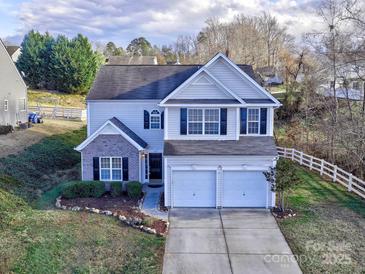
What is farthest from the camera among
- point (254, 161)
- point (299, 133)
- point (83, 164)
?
point (299, 133)

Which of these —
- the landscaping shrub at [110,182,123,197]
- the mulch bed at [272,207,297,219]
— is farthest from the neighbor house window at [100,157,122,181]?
the mulch bed at [272,207,297,219]

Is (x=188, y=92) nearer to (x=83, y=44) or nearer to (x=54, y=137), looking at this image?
(x=54, y=137)

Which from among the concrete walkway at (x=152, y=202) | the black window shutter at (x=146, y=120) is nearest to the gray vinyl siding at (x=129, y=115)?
the black window shutter at (x=146, y=120)

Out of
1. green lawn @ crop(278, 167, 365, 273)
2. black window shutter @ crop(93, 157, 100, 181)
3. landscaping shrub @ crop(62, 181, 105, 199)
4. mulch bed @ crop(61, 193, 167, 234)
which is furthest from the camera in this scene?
black window shutter @ crop(93, 157, 100, 181)

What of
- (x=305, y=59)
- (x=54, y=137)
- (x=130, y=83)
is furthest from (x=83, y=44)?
(x=130, y=83)

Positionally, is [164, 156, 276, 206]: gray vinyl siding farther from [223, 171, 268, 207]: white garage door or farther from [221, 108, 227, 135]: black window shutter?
[221, 108, 227, 135]: black window shutter
